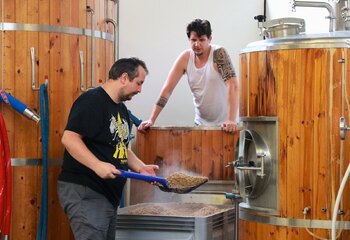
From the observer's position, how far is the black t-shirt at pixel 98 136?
4359mm

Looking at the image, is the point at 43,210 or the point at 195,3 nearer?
the point at 43,210

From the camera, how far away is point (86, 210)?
4410 millimetres

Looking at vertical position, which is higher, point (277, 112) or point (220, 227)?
point (277, 112)

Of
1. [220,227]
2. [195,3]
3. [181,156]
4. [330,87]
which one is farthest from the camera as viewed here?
[195,3]

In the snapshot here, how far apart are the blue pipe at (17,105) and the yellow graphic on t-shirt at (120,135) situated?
3.02 feet

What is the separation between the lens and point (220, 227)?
5.13 meters

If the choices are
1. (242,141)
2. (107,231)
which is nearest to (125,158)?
(107,231)

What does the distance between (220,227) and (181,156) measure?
729 mm

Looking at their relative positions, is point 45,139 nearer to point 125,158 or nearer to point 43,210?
point 43,210

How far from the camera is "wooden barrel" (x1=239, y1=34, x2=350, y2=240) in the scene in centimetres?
449

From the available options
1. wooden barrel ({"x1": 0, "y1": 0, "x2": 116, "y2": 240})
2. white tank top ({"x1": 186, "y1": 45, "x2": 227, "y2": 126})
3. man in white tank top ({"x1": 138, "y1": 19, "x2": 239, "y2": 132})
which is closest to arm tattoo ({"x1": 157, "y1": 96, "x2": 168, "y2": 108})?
man in white tank top ({"x1": 138, "y1": 19, "x2": 239, "y2": 132})

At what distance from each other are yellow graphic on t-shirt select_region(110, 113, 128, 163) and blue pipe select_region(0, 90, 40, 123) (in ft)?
3.02

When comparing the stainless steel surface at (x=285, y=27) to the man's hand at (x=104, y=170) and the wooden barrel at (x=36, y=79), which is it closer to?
the man's hand at (x=104, y=170)

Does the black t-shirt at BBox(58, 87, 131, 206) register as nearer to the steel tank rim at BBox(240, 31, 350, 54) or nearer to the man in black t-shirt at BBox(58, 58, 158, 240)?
the man in black t-shirt at BBox(58, 58, 158, 240)
